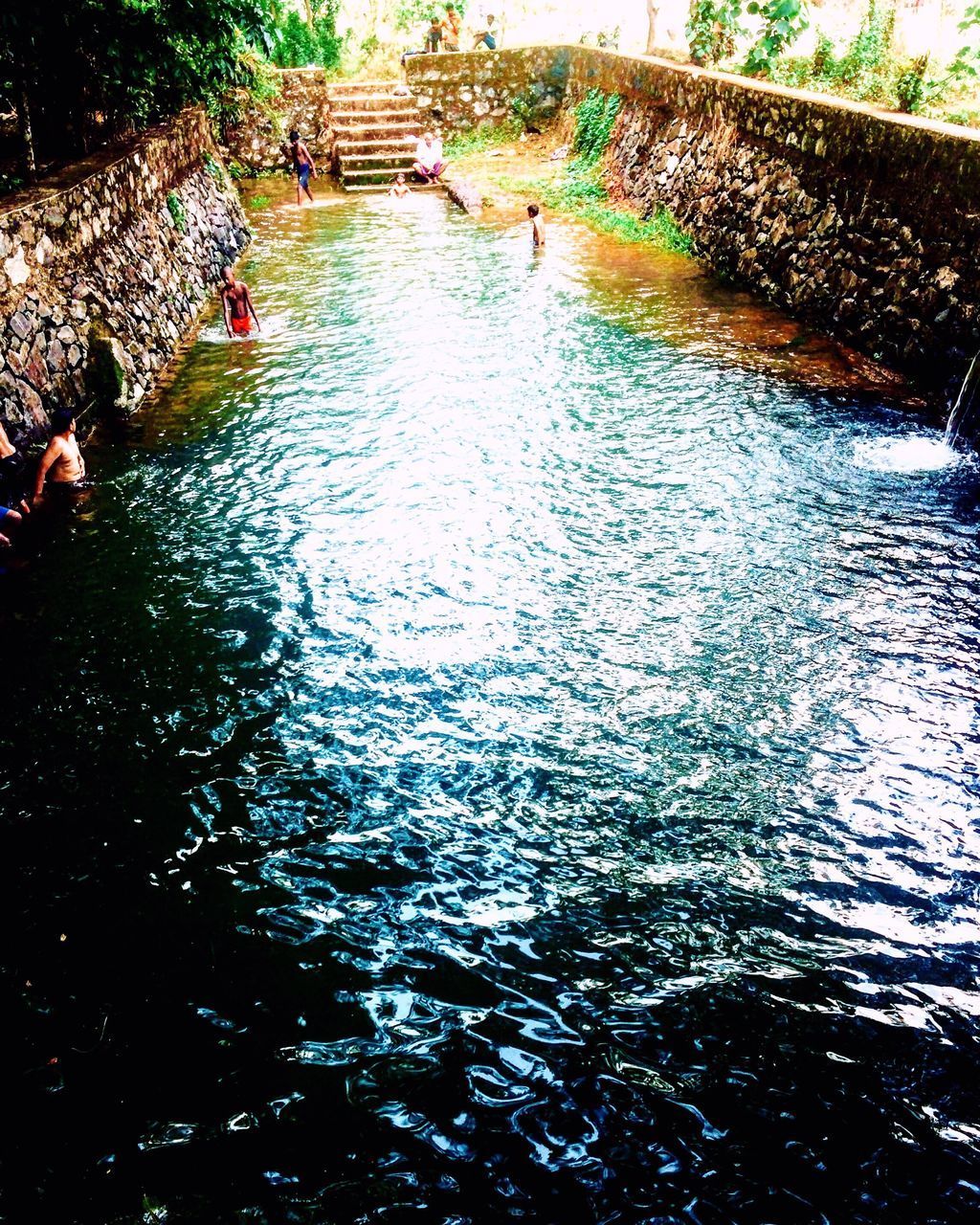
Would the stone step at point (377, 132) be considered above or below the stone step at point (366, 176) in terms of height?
above

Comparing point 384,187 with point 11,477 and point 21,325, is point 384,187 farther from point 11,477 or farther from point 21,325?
point 11,477

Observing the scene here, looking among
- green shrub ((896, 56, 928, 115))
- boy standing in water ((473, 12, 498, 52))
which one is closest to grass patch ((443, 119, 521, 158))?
boy standing in water ((473, 12, 498, 52))

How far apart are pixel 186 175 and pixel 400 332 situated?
22.7 feet

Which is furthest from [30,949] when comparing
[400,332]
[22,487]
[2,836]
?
[400,332]

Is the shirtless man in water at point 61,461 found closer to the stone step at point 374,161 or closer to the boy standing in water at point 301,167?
the boy standing in water at point 301,167

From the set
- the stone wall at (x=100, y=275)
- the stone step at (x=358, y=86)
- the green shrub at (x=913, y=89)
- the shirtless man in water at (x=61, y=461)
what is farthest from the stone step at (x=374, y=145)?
the shirtless man in water at (x=61, y=461)

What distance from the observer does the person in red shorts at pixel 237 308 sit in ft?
41.6

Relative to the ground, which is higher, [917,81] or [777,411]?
[917,81]

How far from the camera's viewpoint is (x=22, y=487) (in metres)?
8.38

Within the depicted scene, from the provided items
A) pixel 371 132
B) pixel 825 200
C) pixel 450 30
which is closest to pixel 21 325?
pixel 825 200

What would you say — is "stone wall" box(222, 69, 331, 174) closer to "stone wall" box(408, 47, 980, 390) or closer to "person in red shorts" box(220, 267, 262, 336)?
"stone wall" box(408, 47, 980, 390)

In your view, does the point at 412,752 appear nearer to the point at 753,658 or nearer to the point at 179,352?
the point at 753,658

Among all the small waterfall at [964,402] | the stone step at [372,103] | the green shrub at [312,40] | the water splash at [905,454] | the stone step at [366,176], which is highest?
the green shrub at [312,40]

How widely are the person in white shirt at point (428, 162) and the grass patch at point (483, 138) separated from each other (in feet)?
10.0
